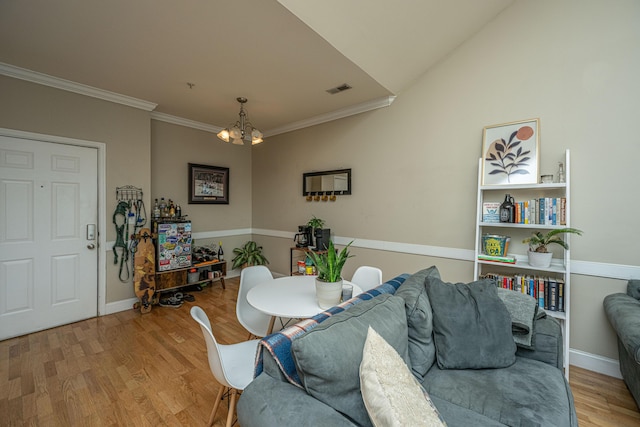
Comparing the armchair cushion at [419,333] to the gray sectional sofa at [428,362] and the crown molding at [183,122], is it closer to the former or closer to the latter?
the gray sectional sofa at [428,362]

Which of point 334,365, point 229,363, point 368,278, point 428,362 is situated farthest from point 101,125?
point 428,362

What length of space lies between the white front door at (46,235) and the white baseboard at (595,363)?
5.02m

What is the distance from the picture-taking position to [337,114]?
387cm

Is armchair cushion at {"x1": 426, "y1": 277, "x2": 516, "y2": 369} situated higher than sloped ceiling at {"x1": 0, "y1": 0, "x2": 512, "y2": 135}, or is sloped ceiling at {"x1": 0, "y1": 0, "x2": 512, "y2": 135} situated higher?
sloped ceiling at {"x1": 0, "y1": 0, "x2": 512, "y2": 135}

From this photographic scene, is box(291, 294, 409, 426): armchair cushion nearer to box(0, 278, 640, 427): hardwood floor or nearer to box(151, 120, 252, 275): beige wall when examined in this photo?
box(0, 278, 640, 427): hardwood floor

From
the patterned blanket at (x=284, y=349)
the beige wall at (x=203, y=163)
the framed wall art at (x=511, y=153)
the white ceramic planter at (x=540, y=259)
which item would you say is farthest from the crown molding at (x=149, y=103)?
the patterned blanket at (x=284, y=349)

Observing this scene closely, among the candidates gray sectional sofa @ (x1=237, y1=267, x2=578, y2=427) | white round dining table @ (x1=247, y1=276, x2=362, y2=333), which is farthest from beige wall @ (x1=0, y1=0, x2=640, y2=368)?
white round dining table @ (x1=247, y1=276, x2=362, y2=333)

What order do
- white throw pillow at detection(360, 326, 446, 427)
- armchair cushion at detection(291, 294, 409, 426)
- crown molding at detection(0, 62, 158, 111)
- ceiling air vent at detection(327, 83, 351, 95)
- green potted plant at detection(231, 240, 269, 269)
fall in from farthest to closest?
green potted plant at detection(231, 240, 269, 269) < ceiling air vent at detection(327, 83, 351, 95) < crown molding at detection(0, 62, 158, 111) < armchair cushion at detection(291, 294, 409, 426) < white throw pillow at detection(360, 326, 446, 427)

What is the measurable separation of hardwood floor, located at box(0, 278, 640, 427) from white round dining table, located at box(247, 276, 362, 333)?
752 millimetres

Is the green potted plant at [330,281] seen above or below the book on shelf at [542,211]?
below

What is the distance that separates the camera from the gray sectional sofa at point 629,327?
5.10 feet

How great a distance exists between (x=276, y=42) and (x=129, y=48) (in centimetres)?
131

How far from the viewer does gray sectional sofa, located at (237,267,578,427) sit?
3.25 ft

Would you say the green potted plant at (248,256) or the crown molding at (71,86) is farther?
the green potted plant at (248,256)
